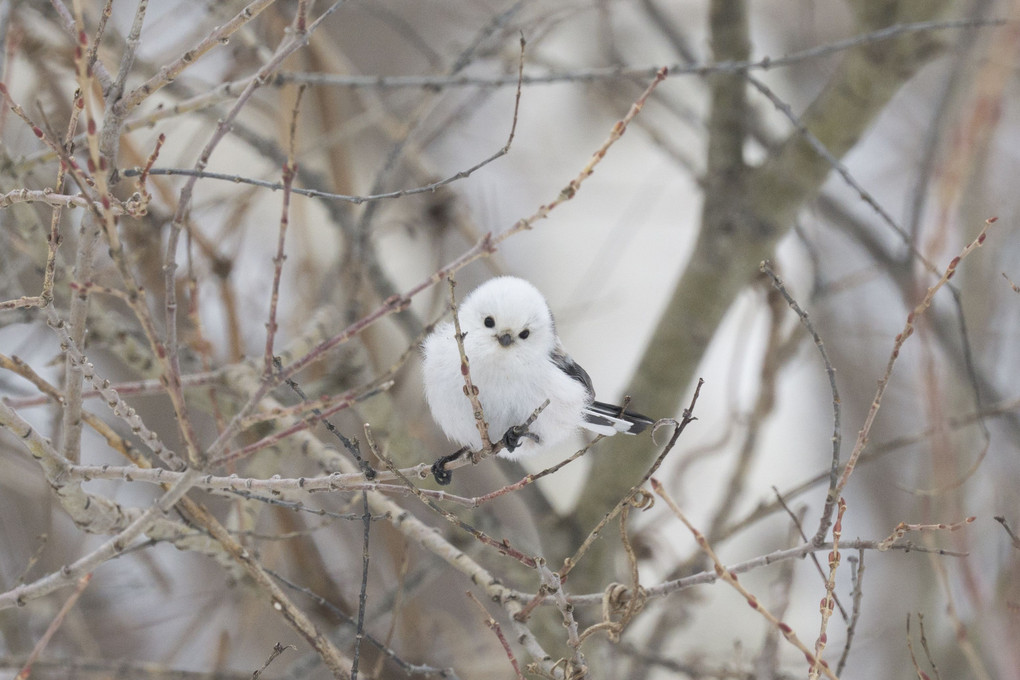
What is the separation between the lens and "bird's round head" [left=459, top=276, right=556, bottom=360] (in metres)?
1.73

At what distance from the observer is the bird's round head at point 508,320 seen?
1732 millimetres

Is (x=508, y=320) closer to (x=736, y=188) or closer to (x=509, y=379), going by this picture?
(x=509, y=379)

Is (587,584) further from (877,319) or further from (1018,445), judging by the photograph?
(877,319)

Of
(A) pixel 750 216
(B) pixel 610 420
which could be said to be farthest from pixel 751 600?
(A) pixel 750 216

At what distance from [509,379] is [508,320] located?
12 centimetres

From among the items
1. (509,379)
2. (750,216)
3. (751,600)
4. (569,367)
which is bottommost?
(751,600)

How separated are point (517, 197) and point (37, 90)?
10.7 feet

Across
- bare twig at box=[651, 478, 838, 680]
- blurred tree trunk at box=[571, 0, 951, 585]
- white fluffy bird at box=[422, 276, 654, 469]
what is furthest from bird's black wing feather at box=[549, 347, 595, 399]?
blurred tree trunk at box=[571, 0, 951, 585]

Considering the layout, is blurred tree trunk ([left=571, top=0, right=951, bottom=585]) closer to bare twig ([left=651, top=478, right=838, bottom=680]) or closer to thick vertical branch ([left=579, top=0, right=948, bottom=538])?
thick vertical branch ([left=579, top=0, right=948, bottom=538])

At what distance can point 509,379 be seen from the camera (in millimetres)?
1730

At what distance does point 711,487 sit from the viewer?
17.7ft

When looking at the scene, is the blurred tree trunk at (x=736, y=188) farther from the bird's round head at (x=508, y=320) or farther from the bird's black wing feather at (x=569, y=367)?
the bird's round head at (x=508, y=320)

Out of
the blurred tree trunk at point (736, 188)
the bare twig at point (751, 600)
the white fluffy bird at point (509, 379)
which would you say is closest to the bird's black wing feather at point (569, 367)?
the white fluffy bird at point (509, 379)

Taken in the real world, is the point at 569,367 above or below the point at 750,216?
below
